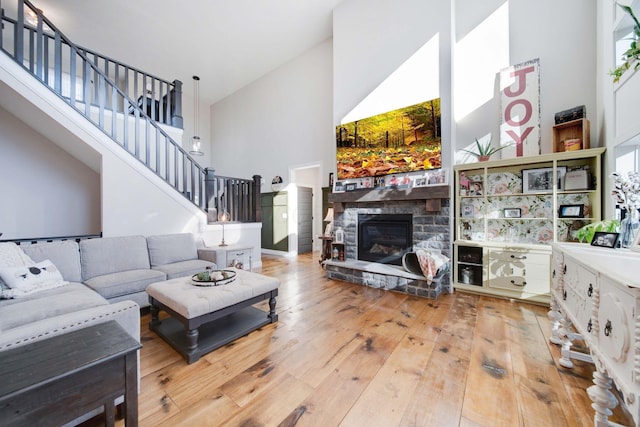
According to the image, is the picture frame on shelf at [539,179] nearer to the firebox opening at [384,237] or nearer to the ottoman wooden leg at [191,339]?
the firebox opening at [384,237]

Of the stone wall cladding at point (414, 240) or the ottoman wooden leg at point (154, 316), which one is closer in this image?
the ottoman wooden leg at point (154, 316)

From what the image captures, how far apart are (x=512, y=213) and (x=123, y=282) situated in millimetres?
4594

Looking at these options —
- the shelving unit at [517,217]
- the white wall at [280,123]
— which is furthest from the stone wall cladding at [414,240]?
the white wall at [280,123]

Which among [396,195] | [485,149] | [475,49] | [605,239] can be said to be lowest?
[605,239]

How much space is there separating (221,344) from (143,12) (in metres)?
5.72

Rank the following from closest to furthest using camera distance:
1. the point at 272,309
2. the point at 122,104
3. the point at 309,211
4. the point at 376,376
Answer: the point at 376,376, the point at 272,309, the point at 122,104, the point at 309,211

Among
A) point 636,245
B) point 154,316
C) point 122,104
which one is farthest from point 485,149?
point 122,104

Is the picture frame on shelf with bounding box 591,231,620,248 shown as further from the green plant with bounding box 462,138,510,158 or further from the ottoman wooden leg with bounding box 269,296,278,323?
the ottoman wooden leg with bounding box 269,296,278,323

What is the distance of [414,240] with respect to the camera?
3.44 metres

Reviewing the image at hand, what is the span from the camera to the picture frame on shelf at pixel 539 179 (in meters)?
2.81

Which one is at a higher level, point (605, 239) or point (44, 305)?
point (605, 239)

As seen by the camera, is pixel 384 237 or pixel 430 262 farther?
pixel 384 237

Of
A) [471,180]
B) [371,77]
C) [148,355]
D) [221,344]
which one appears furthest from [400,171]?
[148,355]

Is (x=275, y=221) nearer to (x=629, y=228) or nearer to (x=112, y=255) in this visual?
(x=112, y=255)
